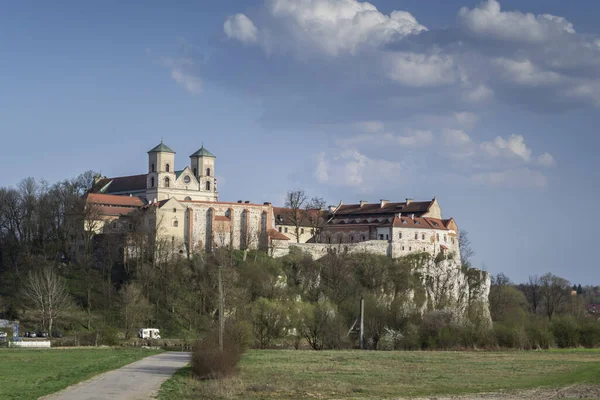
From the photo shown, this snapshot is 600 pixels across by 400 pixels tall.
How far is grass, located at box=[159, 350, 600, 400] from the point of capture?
37.7 m

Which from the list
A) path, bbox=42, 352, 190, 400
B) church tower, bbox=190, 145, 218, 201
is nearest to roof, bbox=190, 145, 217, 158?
church tower, bbox=190, 145, 218, 201

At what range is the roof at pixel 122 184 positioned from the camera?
106 m

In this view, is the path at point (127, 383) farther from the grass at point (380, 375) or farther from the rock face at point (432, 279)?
the rock face at point (432, 279)

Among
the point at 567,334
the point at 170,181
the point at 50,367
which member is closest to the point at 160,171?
the point at 170,181

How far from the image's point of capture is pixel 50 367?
44219 millimetres

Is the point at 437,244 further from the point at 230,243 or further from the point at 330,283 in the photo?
the point at 230,243

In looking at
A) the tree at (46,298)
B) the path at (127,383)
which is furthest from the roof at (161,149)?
the path at (127,383)

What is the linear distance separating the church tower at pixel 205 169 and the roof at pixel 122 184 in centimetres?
704

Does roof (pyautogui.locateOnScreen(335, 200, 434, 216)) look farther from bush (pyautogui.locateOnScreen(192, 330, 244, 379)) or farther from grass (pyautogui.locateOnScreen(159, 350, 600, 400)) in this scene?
bush (pyautogui.locateOnScreen(192, 330, 244, 379))

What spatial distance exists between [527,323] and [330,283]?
2716cm

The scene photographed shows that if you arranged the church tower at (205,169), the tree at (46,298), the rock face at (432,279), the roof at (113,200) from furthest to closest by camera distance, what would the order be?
the church tower at (205,169) → the roof at (113,200) → the rock face at (432,279) → the tree at (46,298)

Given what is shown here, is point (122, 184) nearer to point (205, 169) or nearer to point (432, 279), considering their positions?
point (205, 169)

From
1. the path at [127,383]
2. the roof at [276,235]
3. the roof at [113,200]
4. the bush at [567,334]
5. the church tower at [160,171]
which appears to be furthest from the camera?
the church tower at [160,171]

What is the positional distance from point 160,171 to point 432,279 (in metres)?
31.5
